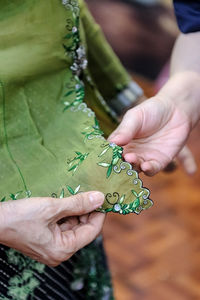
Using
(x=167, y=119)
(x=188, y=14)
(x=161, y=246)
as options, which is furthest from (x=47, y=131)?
(x=161, y=246)

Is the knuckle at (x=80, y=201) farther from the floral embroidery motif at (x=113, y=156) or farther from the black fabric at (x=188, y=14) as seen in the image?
the black fabric at (x=188, y=14)

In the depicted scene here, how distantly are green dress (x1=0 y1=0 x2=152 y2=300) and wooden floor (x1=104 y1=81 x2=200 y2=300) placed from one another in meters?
0.89

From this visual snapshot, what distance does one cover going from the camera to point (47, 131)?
0.71 meters

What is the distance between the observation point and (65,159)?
669mm

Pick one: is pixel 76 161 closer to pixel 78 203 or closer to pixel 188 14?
pixel 78 203

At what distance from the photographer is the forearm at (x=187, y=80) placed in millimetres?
841

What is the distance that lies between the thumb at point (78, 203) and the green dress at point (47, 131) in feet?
0.06

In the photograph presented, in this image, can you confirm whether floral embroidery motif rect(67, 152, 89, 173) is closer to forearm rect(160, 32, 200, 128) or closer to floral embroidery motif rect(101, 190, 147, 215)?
floral embroidery motif rect(101, 190, 147, 215)

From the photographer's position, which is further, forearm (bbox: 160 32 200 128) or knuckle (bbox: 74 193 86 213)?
forearm (bbox: 160 32 200 128)

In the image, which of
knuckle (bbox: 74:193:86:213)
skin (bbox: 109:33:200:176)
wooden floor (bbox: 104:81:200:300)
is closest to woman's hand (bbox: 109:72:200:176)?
skin (bbox: 109:33:200:176)

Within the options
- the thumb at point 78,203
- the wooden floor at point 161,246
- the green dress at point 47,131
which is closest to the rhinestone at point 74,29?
the green dress at point 47,131

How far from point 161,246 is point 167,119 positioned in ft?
3.38

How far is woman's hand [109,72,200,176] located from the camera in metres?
0.72

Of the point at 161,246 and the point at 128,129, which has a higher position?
the point at 128,129
